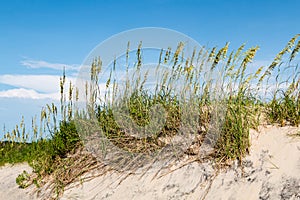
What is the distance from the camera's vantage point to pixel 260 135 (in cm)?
485

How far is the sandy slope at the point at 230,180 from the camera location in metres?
4.20

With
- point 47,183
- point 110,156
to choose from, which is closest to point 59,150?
point 47,183

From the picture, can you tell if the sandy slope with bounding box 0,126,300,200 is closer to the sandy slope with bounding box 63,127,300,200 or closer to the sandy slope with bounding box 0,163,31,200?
the sandy slope with bounding box 63,127,300,200

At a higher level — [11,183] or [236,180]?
[236,180]

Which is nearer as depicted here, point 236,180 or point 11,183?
point 236,180

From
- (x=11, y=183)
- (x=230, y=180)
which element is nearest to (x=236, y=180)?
(x=230, y=180)

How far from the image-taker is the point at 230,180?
4.44 m

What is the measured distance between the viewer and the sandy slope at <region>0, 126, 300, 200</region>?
13.8 ft

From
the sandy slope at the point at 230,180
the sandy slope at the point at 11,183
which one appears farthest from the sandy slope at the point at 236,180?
the sandy slope at the point at 11,183

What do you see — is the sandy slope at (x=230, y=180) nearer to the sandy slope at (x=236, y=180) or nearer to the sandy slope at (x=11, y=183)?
the sandy slope at (x=236, y=180)

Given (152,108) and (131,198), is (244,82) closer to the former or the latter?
(152,108)

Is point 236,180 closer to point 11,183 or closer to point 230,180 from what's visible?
point 230,180

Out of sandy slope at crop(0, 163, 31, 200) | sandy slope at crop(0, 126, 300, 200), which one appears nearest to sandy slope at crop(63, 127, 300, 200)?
sandy slope at crop(0, 126, 300, 200)

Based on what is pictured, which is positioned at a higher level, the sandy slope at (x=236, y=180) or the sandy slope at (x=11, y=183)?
the sandy slope at (x=236, y=180)
